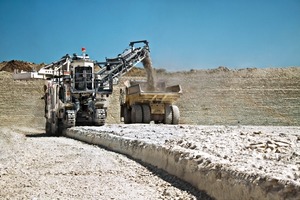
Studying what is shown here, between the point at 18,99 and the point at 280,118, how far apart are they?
74.1 feet

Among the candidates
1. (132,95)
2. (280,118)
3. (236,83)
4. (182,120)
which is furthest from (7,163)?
(236,83)

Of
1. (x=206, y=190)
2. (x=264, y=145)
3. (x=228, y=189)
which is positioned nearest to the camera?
(x=228, y=189)

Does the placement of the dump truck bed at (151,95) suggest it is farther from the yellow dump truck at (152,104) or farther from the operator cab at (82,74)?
the operator cab at (82,74)

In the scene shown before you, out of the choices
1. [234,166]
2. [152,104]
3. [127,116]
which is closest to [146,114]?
[152,104]

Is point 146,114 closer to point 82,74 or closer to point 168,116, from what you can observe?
point 168,116

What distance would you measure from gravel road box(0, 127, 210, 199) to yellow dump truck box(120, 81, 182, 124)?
12546 millimetres

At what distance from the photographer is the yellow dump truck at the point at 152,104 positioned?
23219 millimetres

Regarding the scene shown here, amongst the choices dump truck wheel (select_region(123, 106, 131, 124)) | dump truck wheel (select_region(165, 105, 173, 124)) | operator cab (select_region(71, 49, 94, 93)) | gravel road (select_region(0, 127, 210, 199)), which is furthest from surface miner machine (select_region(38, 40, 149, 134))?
gravel road (select_region(0, 127, 210, 199))

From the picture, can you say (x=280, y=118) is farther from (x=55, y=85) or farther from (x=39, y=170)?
(x=39, y=170)

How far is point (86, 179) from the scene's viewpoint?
7.60 meters

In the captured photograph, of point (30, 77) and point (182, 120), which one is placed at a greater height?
point (30, 77)

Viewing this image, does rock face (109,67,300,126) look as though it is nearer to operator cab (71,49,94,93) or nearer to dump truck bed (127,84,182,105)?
dump truck bed (127,84,182,105)

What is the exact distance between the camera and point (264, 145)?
8.58 meters

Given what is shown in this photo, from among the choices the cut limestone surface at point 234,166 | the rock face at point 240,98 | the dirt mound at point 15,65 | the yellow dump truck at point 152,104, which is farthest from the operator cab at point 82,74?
the dirt mound at point 15,65
